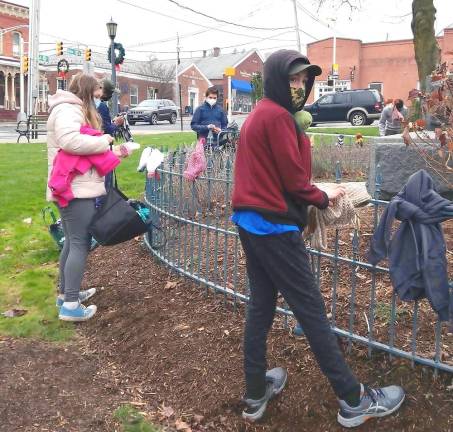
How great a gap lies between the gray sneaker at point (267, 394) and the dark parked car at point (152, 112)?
33.5 meters

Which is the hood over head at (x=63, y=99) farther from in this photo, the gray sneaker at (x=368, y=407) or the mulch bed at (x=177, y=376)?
the gray sneaker at (x=368, y=407)

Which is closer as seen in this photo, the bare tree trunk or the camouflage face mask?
the camouflage face mask

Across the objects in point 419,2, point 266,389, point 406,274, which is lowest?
point 266,389

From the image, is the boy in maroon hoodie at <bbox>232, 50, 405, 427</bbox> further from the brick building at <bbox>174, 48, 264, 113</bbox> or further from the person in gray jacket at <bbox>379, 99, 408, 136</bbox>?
the brick building at <bbox>174, 48, 264, 113</bbox>

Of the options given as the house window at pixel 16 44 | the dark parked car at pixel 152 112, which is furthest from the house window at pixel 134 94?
the dark parked car at pixel 152 112

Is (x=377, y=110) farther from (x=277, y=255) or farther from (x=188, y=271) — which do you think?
(x=277, y=255)

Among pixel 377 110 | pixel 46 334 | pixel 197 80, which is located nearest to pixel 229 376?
pixel 46 334

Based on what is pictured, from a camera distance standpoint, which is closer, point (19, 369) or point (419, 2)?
point (19, 369)

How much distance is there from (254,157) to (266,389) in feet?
3.89

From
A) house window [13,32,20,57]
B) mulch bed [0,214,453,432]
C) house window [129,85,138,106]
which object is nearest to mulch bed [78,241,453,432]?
mulch bed [0,214,453,432]

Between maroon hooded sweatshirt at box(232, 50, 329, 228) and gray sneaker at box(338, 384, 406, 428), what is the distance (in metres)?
0.84

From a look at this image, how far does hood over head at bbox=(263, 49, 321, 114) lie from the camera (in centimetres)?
244

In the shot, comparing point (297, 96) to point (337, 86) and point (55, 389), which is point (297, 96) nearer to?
point (55, 389)

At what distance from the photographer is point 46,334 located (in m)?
4.02
